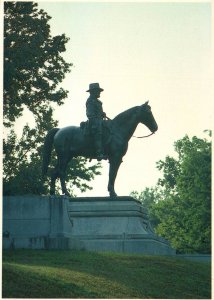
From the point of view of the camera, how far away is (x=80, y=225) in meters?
30.2

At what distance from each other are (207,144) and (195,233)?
22.0ft

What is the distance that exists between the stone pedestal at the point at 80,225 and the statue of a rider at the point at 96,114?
216 cm

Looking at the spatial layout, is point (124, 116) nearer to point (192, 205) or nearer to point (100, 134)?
point (100, 134)

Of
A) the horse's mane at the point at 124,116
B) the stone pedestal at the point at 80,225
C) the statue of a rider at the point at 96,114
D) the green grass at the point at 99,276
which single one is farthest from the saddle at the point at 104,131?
the green grass at the point at 99,276

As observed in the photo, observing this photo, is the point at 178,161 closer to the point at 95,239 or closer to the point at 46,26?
the point at 46,26

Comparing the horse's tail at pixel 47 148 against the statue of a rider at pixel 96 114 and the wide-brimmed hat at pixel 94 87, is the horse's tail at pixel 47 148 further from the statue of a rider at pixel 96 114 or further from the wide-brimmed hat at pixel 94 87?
the wide-brimmed hat at pixel 94 87

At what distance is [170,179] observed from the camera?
222 ft

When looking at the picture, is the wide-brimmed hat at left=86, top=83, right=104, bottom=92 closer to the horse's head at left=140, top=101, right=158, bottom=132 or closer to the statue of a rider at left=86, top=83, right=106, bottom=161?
the statue of a rider at left=86, top=83, right=106, bottom=161

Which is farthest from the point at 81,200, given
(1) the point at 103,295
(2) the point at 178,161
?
(2) the point at 178,161

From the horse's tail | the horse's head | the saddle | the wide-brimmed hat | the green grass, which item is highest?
the wide-brimmed hat

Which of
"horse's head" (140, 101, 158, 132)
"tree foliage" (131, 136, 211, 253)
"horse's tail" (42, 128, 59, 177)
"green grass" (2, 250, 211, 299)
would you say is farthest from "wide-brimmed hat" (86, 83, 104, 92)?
"tree foliage" (131, 136, 211, 253)

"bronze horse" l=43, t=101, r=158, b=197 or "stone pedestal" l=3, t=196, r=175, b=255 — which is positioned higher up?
"bronze horse" l=43, t=101, r=158, b=197

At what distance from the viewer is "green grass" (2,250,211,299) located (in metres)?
19.5

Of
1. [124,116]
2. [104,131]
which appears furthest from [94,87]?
[104,131]
